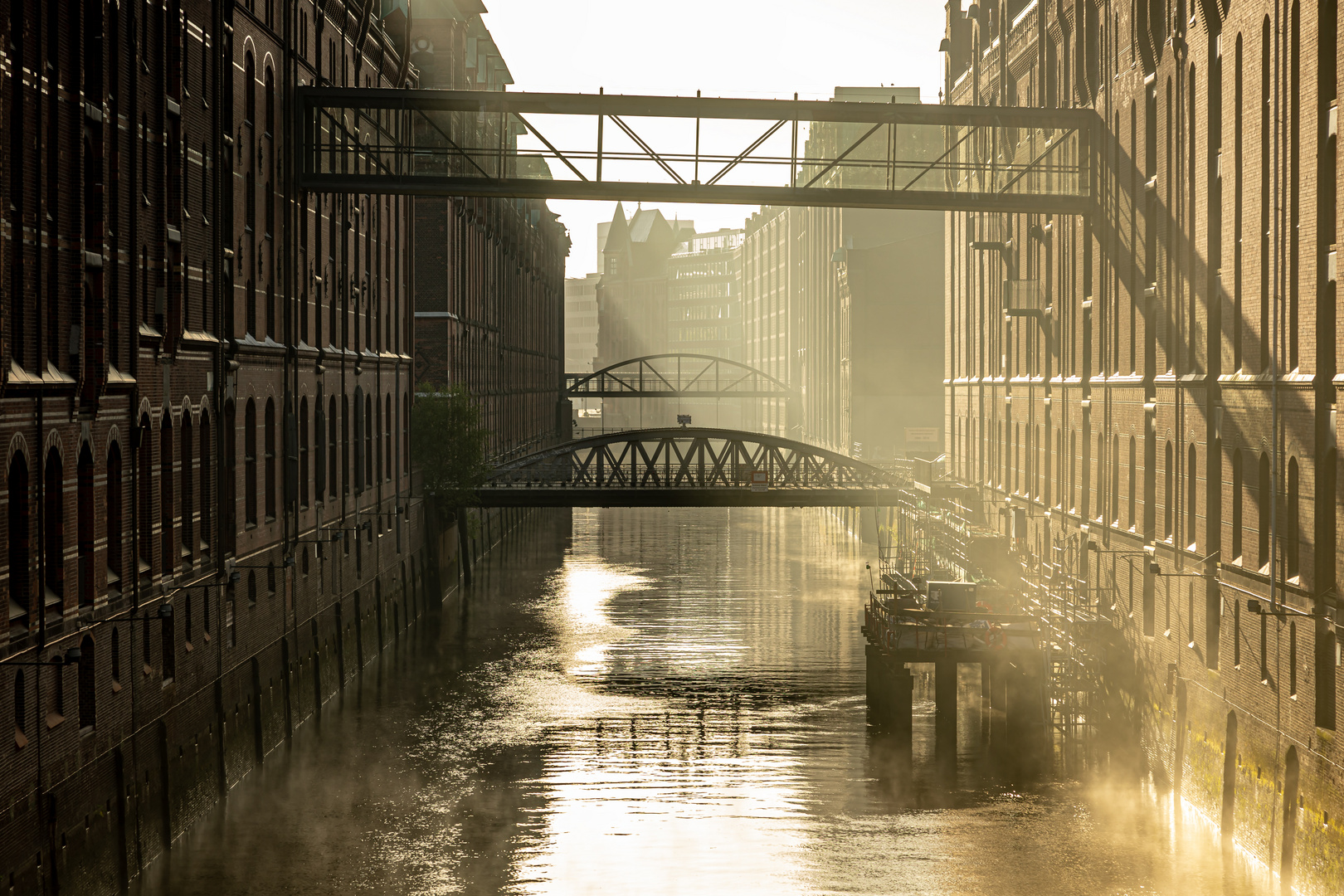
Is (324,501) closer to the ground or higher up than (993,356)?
closer to the ground

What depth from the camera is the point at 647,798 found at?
27359mm

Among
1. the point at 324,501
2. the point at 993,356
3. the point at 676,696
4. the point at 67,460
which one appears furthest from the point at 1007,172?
the point at 67,460

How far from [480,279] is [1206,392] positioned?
44.8 meters

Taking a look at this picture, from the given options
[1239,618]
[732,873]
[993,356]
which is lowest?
[732,873]

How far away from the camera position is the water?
22688 millimetres

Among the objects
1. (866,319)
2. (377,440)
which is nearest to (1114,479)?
(377,440)

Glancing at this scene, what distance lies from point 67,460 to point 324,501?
695 inches

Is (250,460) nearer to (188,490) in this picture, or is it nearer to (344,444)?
(188,490)

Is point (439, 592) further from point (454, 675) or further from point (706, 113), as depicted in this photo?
point (706, 113)

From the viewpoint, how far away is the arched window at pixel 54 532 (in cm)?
1955

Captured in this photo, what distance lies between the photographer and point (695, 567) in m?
65.8

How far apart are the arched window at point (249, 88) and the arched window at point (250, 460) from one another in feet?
→ 19.6

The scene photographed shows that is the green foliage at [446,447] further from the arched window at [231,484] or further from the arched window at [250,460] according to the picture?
the arched window at [231,484]

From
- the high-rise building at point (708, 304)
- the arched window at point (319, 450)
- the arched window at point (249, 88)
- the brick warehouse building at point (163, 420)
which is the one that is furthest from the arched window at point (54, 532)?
the high-rise building at point (708, 304)
